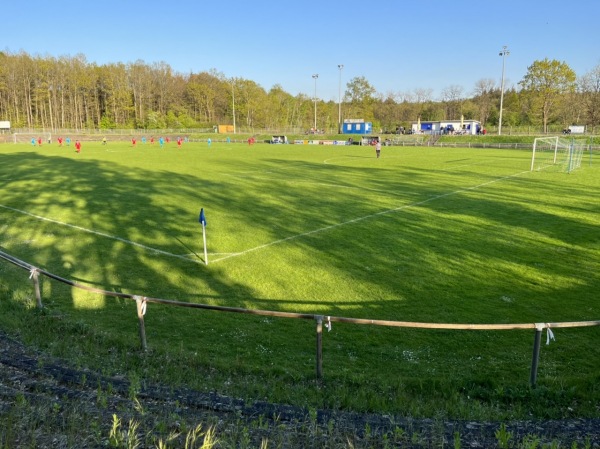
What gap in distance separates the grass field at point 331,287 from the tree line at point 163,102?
8670 cm

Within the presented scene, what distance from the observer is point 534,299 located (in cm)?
954

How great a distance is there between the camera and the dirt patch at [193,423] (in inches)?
166

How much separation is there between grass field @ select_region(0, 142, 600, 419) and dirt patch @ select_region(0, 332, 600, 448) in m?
0.45

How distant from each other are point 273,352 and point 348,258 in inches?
216

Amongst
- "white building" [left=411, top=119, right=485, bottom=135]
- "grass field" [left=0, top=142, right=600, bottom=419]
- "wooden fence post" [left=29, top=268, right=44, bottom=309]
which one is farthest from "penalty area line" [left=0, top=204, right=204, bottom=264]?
"white building" [left=411, top=119, right=485, bottom=135]

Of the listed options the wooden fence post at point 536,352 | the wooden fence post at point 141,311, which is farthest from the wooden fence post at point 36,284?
the wooden fence post at point 536,352

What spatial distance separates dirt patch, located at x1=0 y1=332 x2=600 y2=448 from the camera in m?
4.22

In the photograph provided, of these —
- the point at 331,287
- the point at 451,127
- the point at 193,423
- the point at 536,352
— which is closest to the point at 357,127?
the point at 451,127

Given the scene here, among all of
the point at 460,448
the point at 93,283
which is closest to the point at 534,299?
the point at 460,448

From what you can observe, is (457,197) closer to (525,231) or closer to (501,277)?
(525,231)

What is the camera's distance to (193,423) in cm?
454

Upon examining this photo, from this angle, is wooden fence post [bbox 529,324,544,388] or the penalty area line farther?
the penalty area line

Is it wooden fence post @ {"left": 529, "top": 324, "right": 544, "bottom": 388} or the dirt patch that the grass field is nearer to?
wooden fence post @ {"left": 529, "top": 324, "right": 544, "bottom": 388}

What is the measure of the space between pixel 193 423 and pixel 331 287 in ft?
20.0
